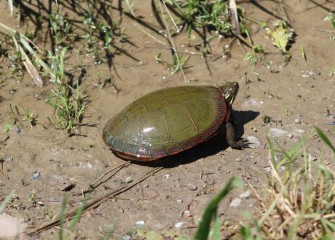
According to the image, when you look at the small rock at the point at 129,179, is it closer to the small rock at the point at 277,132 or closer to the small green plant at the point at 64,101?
the small green plant at the point at 64,101

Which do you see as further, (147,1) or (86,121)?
(147,1)

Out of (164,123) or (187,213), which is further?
(164,123)

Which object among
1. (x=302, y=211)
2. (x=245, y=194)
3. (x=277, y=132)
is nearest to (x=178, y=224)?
(x=245, y=194)

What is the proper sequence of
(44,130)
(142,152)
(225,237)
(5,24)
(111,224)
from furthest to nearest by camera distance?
(5,24) < (44,130) < (142,152) < (111,224) < (225,237)

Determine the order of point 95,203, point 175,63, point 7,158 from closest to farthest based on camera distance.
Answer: point 95,203 < point 7,158 < point 175,63

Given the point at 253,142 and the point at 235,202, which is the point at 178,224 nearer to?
the point at 235,202

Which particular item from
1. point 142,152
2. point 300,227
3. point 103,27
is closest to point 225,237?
point 300,227

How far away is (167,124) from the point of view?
499 centimetres

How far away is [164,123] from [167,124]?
2 cm

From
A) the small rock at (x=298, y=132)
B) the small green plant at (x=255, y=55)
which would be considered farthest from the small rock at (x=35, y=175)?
the small green plant at (x=255, y=55)

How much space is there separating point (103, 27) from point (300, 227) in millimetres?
3294

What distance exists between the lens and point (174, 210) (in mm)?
4516

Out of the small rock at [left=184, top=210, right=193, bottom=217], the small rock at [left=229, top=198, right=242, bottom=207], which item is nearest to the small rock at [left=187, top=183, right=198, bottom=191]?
the small rock at [left=184, top=210, right=193, bottom=217]

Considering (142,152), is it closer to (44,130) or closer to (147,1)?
(44,130)
